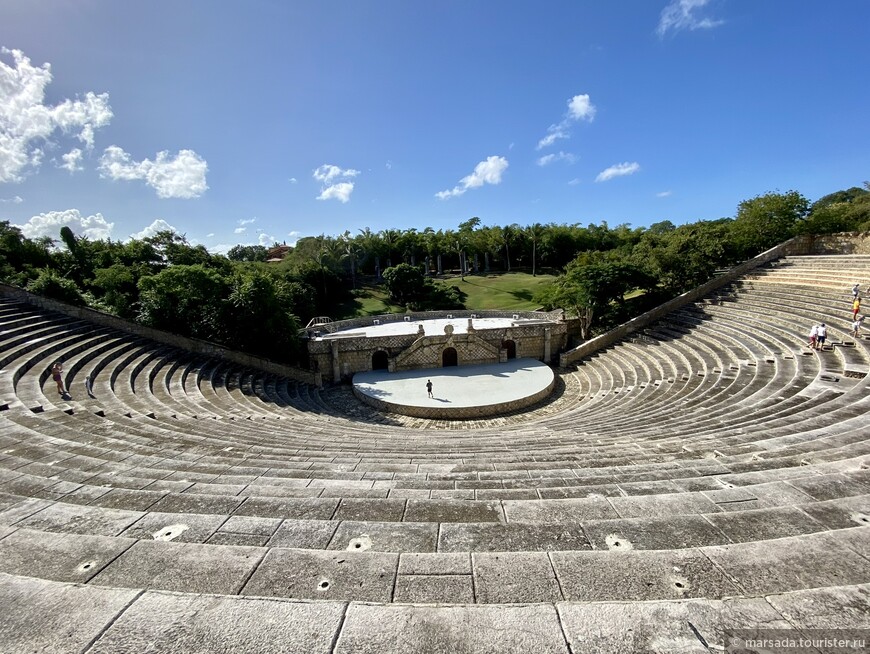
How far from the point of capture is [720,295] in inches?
1118

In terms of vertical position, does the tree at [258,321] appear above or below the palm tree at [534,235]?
below

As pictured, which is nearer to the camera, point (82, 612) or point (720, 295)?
point (82, 612)

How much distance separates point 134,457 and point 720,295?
34.7 meters

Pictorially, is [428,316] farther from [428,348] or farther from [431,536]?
[431,536]

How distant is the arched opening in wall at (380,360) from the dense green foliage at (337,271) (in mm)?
5815

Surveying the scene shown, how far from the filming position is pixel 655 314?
28.6m

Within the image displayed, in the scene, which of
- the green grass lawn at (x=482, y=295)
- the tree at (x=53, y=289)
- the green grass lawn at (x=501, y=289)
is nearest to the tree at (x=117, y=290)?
the tree at (x=53, y=289)

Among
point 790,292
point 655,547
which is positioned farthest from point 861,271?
point 655,547

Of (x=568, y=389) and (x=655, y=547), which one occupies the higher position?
(x=655, y=547)

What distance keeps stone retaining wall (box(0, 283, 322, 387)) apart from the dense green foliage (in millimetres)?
1301

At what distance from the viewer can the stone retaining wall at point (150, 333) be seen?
2142 cm

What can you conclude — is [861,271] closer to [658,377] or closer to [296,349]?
[658,377]

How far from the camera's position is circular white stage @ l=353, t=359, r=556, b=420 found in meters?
21.1

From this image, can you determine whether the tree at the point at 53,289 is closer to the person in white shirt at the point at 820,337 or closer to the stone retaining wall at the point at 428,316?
the stone retaining wall at the point at 428,316
